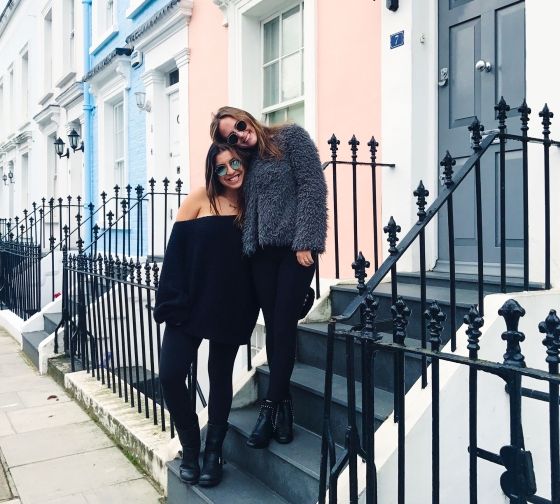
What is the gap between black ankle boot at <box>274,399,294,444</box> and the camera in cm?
291

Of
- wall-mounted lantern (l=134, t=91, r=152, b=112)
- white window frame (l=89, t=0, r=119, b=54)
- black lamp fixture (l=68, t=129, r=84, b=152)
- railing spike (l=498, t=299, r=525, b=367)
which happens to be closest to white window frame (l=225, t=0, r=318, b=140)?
wall-mounted lantern (l=134, t=91, r=152, b=112)

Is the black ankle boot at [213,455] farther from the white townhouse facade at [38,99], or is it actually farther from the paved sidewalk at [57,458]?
the white townhouse facade at [38,99]

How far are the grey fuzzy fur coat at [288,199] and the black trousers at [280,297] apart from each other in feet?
0.28

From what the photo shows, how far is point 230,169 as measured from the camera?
278 centimetres

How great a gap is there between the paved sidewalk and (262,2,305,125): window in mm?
3359

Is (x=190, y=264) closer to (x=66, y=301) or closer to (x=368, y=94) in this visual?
(x=368, y=94)

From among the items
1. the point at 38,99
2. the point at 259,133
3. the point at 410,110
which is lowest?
the point at 259,133

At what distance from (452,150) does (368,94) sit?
917 mm

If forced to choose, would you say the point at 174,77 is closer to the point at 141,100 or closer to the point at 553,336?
the point at 141,100

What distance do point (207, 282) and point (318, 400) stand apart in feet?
2.89

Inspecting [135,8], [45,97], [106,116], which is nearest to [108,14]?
[106,116]

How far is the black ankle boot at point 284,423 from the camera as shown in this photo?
9.56 ft

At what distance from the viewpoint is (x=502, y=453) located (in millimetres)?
1836

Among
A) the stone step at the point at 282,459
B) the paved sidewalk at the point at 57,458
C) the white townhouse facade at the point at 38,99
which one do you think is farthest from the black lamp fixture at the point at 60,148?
the stone step at the point at 282,459
